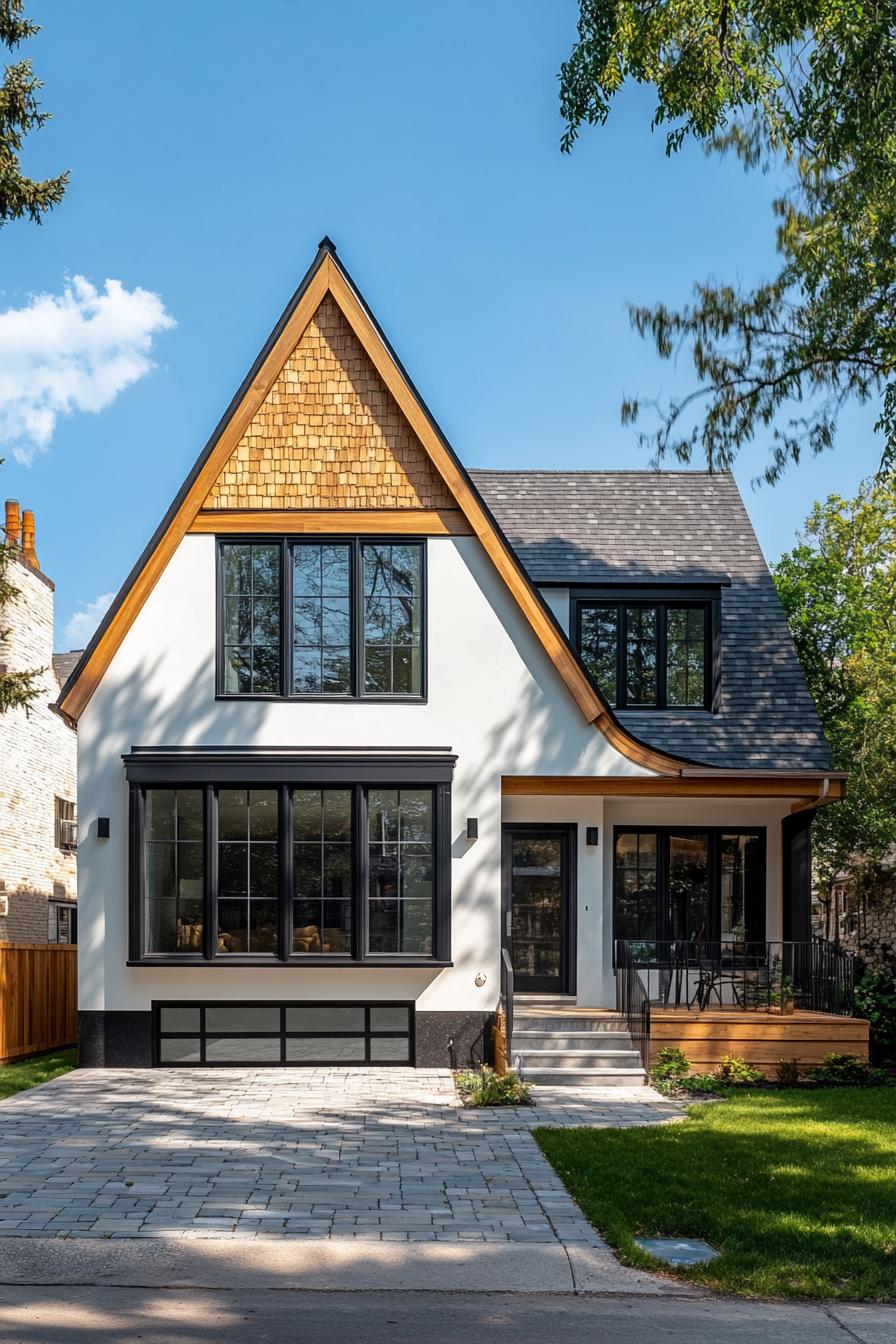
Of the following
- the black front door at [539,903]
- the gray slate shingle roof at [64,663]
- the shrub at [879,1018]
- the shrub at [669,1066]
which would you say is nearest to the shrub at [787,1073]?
the shrub at [669,1066]

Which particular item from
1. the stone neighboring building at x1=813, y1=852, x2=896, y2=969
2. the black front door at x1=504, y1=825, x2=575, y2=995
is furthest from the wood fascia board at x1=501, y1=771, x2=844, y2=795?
the stone neighboring building at x1=813, y1=852, x2=896, y2=969

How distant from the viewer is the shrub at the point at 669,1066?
44.2 ft

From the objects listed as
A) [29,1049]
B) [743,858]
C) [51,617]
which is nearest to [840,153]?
[743,858]

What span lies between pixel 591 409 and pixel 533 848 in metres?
5.45

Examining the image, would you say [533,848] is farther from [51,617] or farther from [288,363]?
[51,617]

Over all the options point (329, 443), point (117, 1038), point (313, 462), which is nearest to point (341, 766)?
point (313, 462)

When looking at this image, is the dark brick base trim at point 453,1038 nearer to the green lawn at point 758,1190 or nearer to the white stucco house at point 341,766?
the white stucco house at point 341,766

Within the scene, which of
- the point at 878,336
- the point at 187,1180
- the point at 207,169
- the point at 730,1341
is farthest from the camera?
the point at 878,336

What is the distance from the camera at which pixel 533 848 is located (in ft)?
52.2

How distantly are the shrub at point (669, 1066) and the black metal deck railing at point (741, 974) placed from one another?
1.95 ft

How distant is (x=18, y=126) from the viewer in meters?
15.6

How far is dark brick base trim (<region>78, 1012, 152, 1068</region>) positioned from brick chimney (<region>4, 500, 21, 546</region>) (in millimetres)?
11019

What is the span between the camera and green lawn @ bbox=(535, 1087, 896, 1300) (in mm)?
6840

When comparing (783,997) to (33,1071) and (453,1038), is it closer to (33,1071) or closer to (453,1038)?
(453,1038)
